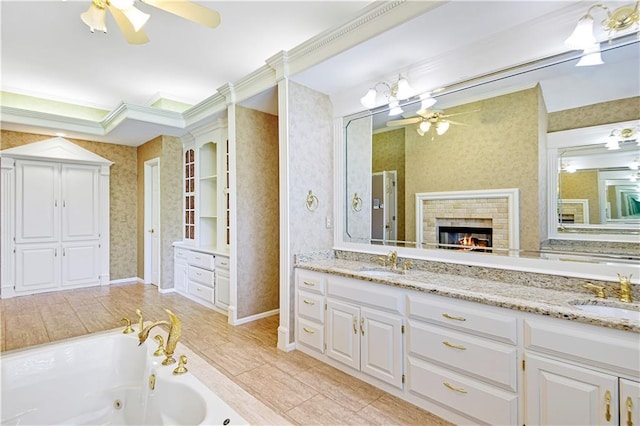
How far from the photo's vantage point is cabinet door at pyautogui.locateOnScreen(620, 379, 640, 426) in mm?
1343

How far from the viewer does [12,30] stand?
3064 millimetres

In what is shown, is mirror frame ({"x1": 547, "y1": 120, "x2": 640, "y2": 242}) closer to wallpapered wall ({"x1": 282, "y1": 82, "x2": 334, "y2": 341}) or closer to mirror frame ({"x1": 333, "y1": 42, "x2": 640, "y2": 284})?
mirror frame ({"x1": 333, "y1": 42, "x2": 640, "y2": 284})

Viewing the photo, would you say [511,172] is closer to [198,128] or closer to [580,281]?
[580,281]

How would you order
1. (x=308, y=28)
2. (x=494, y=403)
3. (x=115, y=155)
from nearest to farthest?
1. (x=494, y=403)
2. (x=308, y=28)
3. (x=115, y=155)

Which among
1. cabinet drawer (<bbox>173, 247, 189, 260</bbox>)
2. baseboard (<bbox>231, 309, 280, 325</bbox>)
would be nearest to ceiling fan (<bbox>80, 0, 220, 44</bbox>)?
baseboard (<bbox>231, 309, 280, 325</bbox>)

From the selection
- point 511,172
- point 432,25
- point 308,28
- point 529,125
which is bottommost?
point 511,172

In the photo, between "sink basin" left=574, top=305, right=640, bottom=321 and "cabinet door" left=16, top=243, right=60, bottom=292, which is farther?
"cabinet door" left=16, top=243, right=60, bottom=292

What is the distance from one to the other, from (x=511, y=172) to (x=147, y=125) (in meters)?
4.68

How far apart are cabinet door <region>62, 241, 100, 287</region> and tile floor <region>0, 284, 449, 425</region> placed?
10.3 inches

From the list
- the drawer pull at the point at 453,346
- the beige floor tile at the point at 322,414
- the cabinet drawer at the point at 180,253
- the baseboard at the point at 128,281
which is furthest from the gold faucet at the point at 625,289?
the baseboard at the point at 128,281

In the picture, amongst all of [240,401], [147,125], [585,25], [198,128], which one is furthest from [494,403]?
[147,125]

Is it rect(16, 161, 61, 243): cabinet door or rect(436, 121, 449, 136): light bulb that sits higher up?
rect(436, 121, 449, 136): light bulb

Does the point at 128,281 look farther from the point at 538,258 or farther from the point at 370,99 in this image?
the point at 538,258

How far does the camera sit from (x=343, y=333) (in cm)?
254
